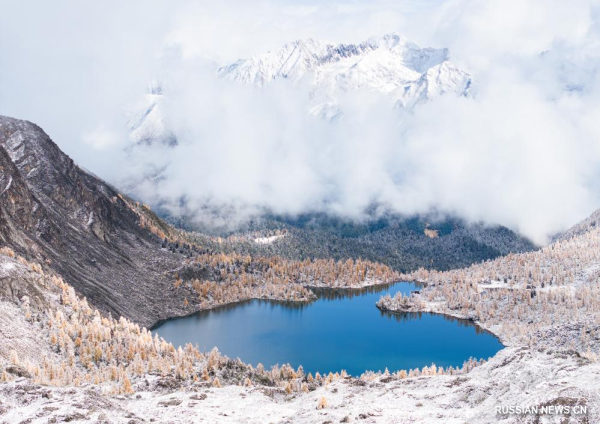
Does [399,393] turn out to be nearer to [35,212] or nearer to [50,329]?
[50,329]

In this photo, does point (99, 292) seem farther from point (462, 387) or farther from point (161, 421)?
point (462, 387)

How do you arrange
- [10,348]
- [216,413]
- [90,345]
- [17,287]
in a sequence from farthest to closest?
[17,287] → [90,345] → [10,348] → [216,413]

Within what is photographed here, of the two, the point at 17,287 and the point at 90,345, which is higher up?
the point at 17,287

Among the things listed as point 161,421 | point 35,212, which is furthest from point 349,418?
point 35,212

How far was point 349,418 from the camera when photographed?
62.3 metres

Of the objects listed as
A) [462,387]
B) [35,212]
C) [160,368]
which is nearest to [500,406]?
[462,387]

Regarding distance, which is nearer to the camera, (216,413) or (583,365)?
(583,365)

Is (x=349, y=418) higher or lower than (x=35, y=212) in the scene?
lower

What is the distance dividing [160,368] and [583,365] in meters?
72.7

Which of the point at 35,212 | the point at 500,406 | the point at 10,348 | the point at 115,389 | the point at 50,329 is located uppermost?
the point at 35,212

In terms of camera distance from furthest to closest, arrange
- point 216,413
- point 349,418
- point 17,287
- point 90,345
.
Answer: point 17,287 < point 90,345 < point 216,413 < point 349,418

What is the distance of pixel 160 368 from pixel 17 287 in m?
45.5

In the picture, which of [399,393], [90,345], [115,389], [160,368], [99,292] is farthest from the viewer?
[99,292]

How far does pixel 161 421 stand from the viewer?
208 ft
